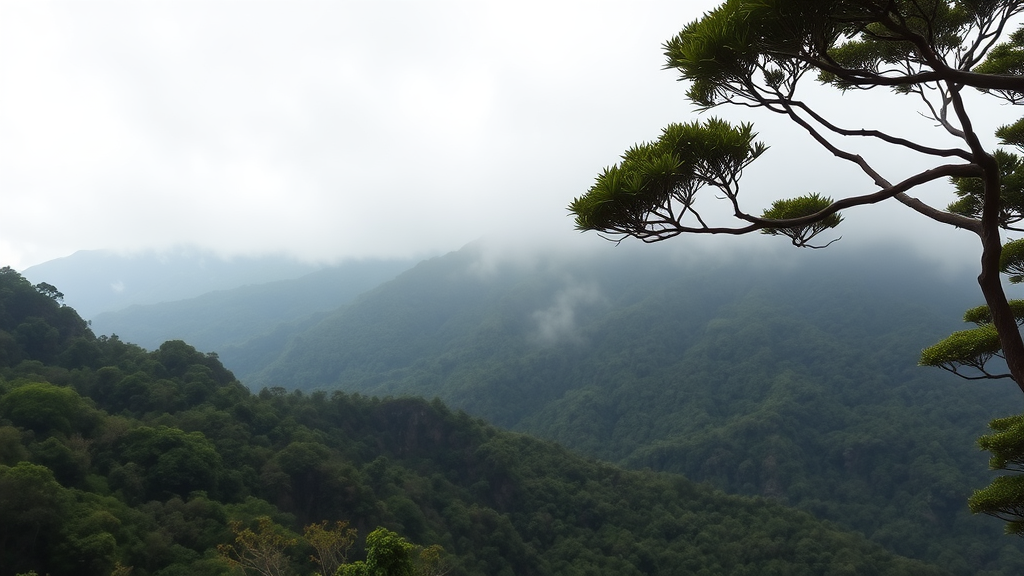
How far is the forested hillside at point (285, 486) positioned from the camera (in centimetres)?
2033

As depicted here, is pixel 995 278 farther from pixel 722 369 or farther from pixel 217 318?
pixel 217 318

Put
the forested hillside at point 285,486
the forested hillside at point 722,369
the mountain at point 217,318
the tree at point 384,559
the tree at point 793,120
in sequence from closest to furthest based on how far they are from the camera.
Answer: the tree at point 793,120 < the tree at point 384,559 < the forested hillside at point 285,486 < the forested hillside at point 722,369 < the mountain at point 217,318

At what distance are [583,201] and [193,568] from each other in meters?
22.4

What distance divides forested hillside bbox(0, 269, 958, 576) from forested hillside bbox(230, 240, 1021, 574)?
18183mm

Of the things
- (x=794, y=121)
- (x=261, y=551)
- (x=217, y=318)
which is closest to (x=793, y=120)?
(x=794, y=121)

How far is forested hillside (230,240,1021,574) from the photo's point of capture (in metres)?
72.5

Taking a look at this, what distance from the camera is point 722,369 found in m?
107

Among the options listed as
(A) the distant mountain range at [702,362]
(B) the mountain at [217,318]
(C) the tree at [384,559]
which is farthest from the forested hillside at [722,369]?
(C) the tree at [384,559]

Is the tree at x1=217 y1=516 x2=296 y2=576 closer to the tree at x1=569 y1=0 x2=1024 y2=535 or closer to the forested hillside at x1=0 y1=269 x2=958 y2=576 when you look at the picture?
the forested hillside at x1=0 y1=269 x2=958 y2=576

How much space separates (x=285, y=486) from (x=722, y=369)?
3673 inches

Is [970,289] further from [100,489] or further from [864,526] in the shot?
[100,489]

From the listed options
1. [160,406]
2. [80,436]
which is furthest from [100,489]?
[160,406]

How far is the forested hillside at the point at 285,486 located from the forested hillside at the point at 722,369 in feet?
59.7

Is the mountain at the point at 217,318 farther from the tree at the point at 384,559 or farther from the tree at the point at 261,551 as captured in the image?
the tree at the point at 384,559
